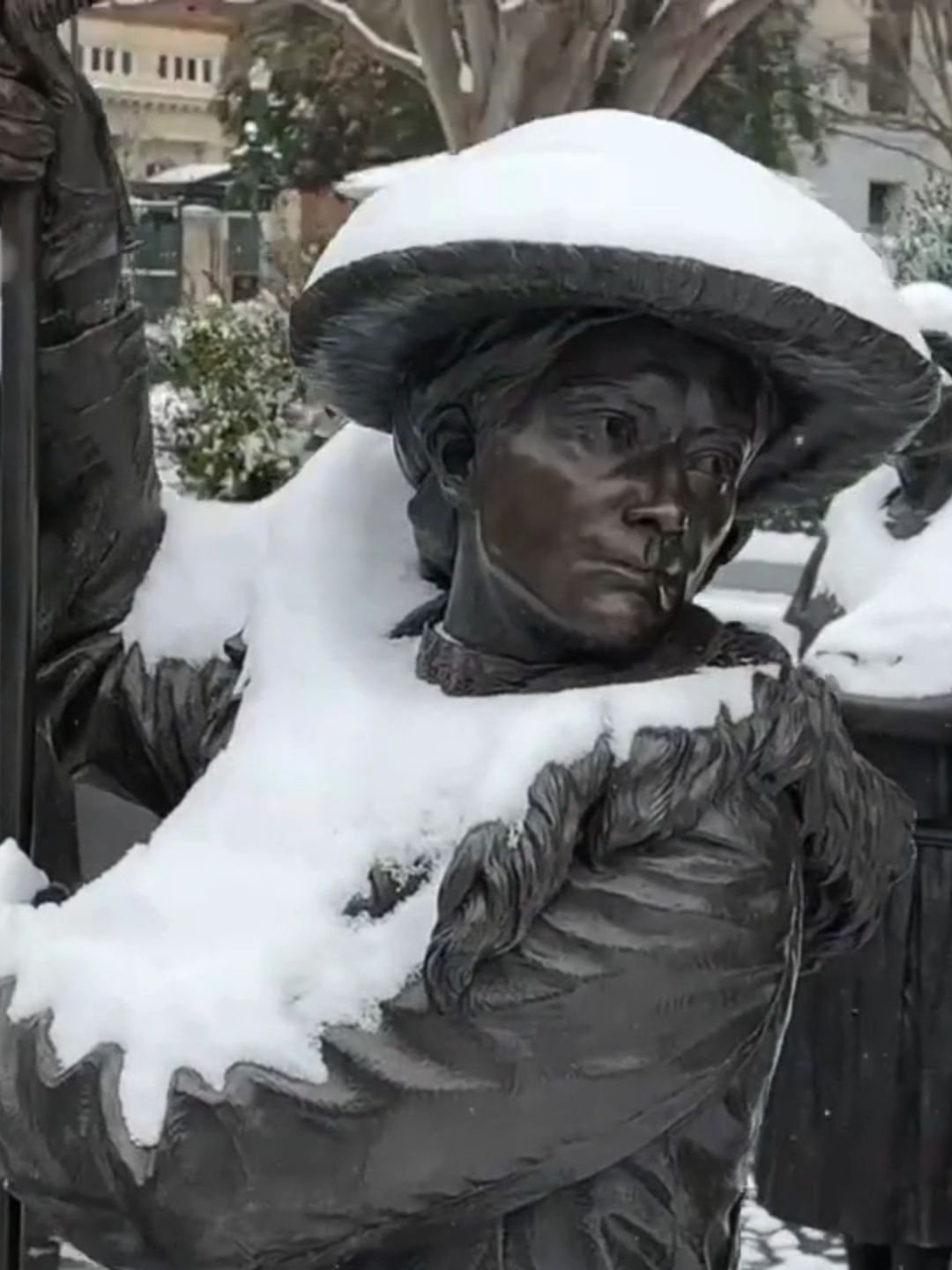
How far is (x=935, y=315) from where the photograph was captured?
10.4 ft

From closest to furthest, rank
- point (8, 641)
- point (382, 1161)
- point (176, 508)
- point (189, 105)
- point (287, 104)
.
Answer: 1. point (382, 1161)
2. point (8, 641)
3. point (176, 508)
4. point (287, 104)
5. point (189, 105)

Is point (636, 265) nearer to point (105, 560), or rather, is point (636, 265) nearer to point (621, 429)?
point (621, 429)

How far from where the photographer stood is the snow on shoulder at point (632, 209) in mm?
1146

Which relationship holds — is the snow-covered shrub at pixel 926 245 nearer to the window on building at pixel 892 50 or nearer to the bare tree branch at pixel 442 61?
the bare tree branch at pixel 442 61

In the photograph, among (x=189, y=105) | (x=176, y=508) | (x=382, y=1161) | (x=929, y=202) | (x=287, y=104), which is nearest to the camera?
(x=382, y=1161)

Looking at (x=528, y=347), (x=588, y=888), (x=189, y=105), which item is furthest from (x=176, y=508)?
(x=189, y=105)

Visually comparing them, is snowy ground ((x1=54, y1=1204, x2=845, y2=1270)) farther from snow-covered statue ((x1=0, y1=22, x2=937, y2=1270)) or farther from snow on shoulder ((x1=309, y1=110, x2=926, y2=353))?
snow on shoulder ((x1=309, y1=110, x2=926, y2=353))

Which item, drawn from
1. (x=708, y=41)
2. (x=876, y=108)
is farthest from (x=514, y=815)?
(x=876, y=108)

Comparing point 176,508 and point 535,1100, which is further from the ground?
point 176,508

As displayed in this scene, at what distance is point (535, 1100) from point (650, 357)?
42cm

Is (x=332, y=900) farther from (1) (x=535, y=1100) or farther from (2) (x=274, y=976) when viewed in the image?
(1) (x=535, y=1100)

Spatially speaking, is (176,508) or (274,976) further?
(176,508)

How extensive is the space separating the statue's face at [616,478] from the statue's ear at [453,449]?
0.04 m

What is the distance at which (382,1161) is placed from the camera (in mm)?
1146
